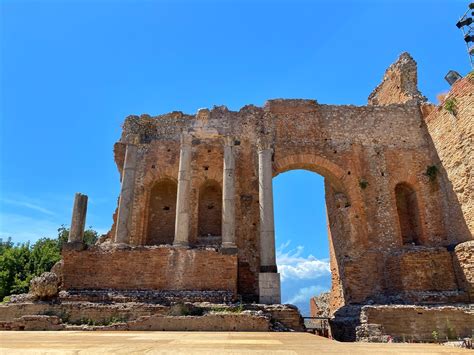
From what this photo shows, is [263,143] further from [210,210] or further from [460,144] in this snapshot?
[460,144]

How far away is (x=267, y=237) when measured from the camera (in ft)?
47.5

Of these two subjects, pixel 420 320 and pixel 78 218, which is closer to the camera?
pixel 420 320

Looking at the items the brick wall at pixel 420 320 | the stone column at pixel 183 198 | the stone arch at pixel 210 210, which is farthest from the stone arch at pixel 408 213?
the stone column at pixel 183 198

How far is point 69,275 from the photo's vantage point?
13500mm

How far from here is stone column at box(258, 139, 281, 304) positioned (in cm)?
1307

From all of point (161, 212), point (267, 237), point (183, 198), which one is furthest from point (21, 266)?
point (267, 237)

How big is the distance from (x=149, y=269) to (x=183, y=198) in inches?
137

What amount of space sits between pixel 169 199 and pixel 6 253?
50.4 ft

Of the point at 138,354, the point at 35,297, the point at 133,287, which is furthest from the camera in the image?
the point at 133,287

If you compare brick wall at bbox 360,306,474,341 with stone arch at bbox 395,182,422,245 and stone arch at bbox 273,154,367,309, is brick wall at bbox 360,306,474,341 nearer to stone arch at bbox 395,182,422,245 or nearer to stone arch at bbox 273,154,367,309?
stone arch at bbox 273,154,367,309

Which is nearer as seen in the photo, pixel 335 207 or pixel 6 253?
pixel 335 207

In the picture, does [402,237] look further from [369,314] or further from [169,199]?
[169,199]

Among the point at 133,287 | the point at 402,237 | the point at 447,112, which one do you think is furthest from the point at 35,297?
the point at 447,112

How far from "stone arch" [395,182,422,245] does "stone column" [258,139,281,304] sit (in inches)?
288
